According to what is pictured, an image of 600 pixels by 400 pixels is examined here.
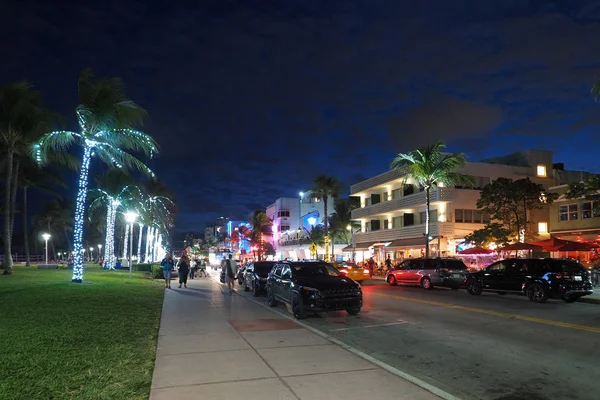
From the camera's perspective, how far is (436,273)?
83.9 feet

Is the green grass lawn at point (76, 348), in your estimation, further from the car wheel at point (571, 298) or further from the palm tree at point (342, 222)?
the palm tree at point (342, 222)

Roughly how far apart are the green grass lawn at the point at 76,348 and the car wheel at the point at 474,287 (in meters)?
13.4

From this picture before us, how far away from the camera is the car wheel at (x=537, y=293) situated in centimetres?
1842

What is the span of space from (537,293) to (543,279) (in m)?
0.57

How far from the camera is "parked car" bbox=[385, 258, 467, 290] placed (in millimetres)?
25406

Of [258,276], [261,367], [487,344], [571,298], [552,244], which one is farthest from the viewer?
[552,244]

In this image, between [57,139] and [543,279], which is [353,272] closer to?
[543,279]

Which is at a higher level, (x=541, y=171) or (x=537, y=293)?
(x=541, y=171)

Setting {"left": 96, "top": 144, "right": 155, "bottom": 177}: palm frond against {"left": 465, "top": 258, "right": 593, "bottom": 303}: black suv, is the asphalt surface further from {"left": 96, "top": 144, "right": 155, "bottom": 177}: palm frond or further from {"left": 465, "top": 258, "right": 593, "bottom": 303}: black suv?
{"left": 96, "top": 144, "right": 155, "bottom": 177}: palm frond

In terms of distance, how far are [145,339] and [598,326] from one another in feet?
35.3

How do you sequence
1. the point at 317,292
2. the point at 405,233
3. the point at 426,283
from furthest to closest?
the point at 405,233, the point at 426,283, the point at 317,292

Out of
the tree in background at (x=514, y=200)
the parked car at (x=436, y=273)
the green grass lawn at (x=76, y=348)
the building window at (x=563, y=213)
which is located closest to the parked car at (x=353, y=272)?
the parked car at (x=436, y=273)

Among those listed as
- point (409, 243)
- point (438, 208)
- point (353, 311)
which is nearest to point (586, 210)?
point (438, 208)

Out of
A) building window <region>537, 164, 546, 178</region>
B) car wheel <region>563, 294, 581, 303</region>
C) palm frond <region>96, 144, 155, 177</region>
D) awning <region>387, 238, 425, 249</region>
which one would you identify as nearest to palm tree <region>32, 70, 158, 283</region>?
palm frond <region>96, 144, 155, 177</region>
